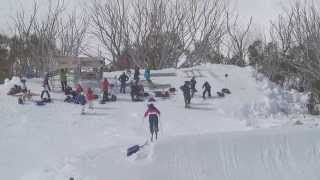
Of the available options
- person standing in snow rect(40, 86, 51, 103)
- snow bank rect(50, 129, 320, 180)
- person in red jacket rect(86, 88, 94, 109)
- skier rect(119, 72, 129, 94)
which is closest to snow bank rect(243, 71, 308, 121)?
snow bank rect(50, 129, 320, 180)

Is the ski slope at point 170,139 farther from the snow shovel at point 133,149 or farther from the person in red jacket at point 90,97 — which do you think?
the person in red jacket at point 90,97

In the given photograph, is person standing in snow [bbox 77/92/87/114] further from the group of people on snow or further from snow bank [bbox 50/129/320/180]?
snow bank [bbox 50/129/320/180]

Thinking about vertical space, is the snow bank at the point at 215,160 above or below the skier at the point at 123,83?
below

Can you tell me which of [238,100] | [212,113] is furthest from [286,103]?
[212,113]

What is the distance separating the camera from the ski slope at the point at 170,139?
19453 mm

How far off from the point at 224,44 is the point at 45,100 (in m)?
28.0

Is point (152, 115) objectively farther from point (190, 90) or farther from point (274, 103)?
point (274, 103)

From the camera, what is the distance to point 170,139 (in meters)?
22.5

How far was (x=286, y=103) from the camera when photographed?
31578 millimetres

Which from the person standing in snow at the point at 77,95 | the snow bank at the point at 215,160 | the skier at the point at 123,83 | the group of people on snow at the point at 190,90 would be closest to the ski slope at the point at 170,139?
the snow bank at the point at 215,160

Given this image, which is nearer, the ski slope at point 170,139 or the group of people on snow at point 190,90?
the ski slope at point 170,139

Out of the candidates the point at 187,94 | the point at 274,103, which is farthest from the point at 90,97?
the point at 274,103

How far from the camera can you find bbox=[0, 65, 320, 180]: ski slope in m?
19.5

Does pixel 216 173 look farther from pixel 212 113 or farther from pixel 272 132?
pixel 212 113
